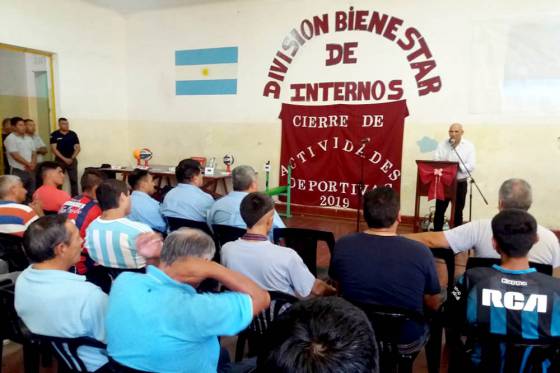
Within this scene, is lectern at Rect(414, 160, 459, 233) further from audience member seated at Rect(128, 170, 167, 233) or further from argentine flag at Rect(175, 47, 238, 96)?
argentine flag at Rect(175, 47, 238, 96)

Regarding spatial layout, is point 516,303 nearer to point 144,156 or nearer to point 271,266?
point 271,266

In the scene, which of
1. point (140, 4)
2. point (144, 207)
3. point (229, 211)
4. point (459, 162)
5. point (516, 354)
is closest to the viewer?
point (516, 354)

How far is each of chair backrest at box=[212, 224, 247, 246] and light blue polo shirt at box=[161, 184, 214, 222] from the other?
1.26 feet

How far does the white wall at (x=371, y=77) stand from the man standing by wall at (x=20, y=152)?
2132 millimetres

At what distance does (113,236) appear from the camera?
223 cm

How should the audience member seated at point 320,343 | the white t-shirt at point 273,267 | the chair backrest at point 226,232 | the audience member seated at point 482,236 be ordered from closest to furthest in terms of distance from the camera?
the audience member seated at point 320,343
the white t-shirt at point 273,267
the audience member seated at point 482,236
the chair backrest at point 226,232

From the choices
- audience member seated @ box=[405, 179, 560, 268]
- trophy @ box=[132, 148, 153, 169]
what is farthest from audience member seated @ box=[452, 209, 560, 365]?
trophy @ box=[132, 148, 153, 169]

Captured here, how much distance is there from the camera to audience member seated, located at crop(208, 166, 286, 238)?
120 inches

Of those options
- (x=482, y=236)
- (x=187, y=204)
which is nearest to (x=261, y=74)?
(x=187, y=204)

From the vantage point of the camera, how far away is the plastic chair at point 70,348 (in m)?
1.48

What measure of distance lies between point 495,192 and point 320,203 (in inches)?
98.1

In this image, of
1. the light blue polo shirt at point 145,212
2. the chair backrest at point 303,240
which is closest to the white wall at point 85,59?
the light blue polo shirt at point 145,212

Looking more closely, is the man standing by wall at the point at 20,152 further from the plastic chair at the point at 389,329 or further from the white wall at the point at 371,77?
the plastic chair at the point at 389,329

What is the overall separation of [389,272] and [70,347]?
49.4 inches
